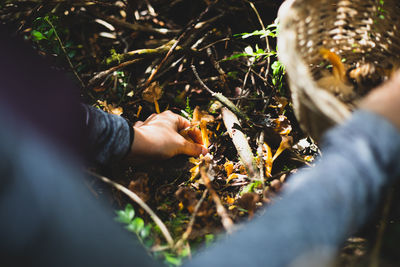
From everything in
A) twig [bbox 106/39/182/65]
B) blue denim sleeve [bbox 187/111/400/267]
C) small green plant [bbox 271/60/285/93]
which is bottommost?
blue denim sleeve [bbox 187/111/400/267]

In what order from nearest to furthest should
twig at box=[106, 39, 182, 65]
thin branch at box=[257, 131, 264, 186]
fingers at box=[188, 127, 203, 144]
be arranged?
thin branch at box=[257, 131, 264, 186]
fingers at box=[188, 127, 203, 144]
twig at box=[106, 39, 182, 65]

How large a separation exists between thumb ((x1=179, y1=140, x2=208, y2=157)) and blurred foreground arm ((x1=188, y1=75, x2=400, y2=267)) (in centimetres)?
75

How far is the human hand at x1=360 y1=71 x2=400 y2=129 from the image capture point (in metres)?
0.68

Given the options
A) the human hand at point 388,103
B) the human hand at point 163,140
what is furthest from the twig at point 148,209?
the human hand at point 388,103

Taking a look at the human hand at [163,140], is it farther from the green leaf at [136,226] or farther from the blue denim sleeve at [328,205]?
the blue denim sleeve at [328,205]

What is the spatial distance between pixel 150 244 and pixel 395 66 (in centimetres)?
121

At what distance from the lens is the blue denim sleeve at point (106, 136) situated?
1.05 metres

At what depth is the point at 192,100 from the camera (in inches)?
67.8

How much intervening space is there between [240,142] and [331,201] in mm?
705

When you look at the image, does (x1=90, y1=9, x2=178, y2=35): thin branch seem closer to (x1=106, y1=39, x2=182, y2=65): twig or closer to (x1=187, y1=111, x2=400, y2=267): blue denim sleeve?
(x1=106, y1=39, x2=182, y2=65): twig

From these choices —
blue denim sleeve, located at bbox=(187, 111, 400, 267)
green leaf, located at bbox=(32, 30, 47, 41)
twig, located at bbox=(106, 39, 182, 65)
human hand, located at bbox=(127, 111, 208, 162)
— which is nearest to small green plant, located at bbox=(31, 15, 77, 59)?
green leaf, located at bbox=(32, 30, 47, 41)

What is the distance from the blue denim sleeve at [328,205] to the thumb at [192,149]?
76 centimetres

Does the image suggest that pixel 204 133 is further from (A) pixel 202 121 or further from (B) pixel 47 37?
(B) pixel 47 37

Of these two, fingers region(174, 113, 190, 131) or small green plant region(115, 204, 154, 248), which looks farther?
fingers region(174, 113, 190, 131)
